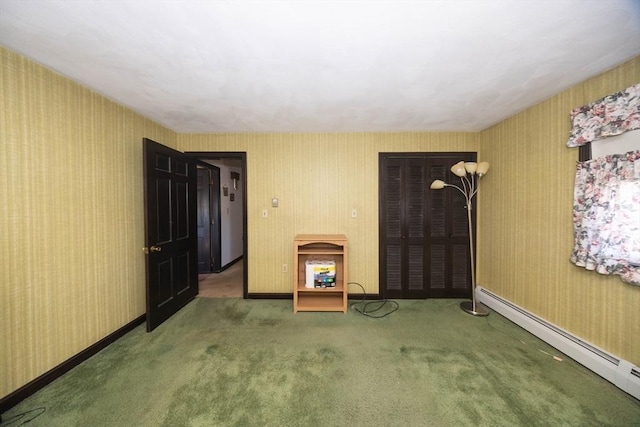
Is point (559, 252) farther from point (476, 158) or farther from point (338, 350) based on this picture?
point (338, 350)

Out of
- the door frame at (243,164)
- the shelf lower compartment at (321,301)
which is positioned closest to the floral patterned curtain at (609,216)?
the shelf lower compartment at (321,301)

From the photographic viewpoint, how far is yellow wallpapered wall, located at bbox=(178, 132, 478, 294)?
10.5 ft

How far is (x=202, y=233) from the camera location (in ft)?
14.7

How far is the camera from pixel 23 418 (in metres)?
1.43

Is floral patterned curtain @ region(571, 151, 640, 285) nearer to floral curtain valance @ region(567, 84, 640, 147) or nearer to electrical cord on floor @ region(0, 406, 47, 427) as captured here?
floral curtain valance @ region(567, 84, 640, 147)

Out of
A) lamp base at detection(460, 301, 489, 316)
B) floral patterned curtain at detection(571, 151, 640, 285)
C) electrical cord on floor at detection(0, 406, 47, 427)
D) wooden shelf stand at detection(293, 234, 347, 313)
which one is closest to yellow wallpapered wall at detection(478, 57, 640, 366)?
Result: floral patterned curtain at detection(571, 151, 640, 285)

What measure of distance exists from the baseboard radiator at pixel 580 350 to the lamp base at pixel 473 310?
166mm

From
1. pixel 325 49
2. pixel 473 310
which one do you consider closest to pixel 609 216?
pixel 473 310

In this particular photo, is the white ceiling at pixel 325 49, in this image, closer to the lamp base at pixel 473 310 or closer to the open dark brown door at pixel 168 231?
the open dark brown door at pixel 168 231

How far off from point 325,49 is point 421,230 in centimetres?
260

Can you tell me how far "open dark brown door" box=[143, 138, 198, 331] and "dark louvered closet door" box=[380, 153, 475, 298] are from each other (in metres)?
2.70

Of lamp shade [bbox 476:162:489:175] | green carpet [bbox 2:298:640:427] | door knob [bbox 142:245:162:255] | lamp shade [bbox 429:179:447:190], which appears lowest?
green carpet [bbox 2:298:640:427]

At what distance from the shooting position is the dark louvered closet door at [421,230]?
10.5 feet

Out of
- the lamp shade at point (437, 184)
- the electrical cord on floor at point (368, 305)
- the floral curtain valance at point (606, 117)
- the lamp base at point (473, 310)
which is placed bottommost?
the electrical cord on floor at point (368, 305)
